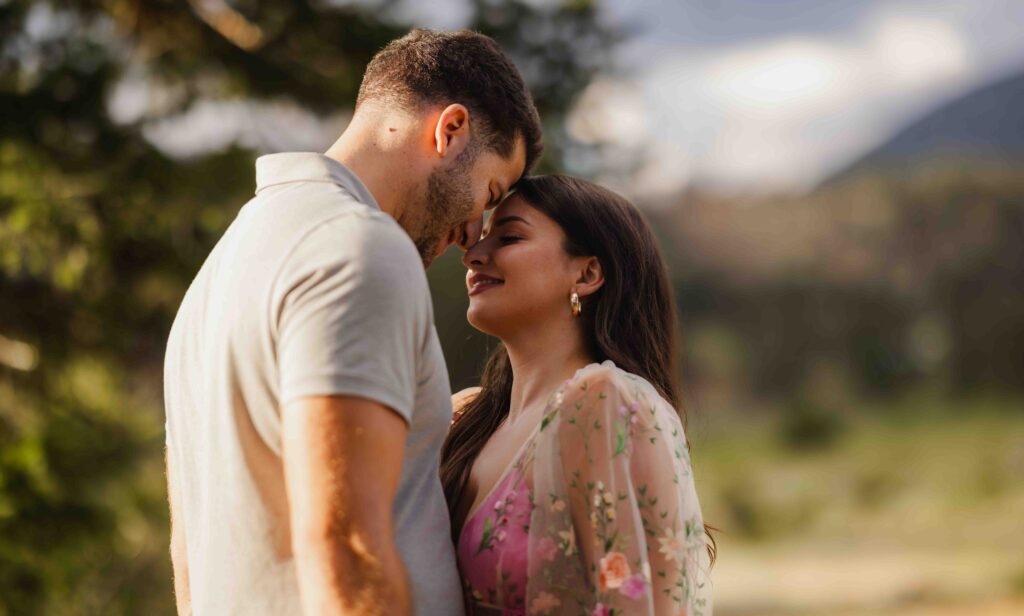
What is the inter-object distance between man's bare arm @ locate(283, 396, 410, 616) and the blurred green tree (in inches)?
173

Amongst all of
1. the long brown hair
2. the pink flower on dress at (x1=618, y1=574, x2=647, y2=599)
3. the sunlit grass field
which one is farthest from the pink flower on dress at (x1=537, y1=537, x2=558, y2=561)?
the sunlit grass field

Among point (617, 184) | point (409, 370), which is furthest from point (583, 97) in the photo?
point (409, 370)

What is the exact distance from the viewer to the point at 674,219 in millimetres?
15562

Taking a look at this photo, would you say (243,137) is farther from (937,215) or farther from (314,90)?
(937,215)

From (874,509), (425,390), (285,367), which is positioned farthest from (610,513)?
(874,509)

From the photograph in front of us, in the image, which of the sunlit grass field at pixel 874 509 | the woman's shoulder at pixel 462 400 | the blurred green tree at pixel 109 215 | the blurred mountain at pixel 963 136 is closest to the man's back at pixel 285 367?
the woman's shoulder at pixel 462 400

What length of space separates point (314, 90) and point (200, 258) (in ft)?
3.93

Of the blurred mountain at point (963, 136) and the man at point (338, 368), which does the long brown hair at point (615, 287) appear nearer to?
the man at point (338, 368)

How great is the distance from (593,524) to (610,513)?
1.4 inches

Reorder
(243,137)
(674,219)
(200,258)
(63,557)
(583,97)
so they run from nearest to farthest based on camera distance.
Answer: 1. (63,557)
2. (200,258)
3. (243,137)
4. (583,97)
5. (674,219)

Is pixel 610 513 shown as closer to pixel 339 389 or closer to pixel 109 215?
pixel 339 389

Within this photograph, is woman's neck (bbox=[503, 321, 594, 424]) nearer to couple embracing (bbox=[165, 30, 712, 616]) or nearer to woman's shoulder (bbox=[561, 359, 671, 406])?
couple embracing (bbox=[165, 30, 712, 616])

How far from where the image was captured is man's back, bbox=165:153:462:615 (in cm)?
132

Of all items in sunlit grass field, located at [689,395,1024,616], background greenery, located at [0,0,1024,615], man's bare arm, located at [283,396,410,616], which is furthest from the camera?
sunlit grass field, located at [689,395,1024,616]
